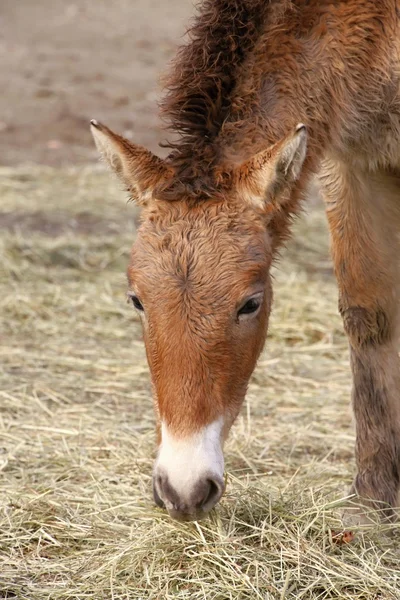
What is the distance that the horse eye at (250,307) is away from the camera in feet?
13.1

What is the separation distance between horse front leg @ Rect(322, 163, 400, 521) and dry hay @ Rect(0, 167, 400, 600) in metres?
0.28

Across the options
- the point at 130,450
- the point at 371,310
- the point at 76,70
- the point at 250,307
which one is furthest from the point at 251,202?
the point at 76,70

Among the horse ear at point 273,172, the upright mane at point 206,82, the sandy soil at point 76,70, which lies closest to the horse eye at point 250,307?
the horse ear at point 273,172

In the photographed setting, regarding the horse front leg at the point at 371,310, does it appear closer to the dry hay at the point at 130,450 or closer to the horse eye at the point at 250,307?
the dry hay at the point at 130,450

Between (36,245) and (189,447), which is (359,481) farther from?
(36,245)

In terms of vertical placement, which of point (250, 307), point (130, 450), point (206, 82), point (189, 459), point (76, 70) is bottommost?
point (130, 450)

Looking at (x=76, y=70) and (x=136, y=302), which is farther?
(x=76, y=70)

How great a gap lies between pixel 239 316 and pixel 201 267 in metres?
0.25

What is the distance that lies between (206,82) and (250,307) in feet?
3.38

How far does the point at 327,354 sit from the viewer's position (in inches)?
300

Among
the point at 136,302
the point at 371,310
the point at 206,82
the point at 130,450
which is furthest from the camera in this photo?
the point at 130,450

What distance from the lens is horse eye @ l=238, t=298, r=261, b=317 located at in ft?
13.1

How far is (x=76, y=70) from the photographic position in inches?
666

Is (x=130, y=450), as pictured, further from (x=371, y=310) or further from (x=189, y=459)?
(x=189, y=459)
